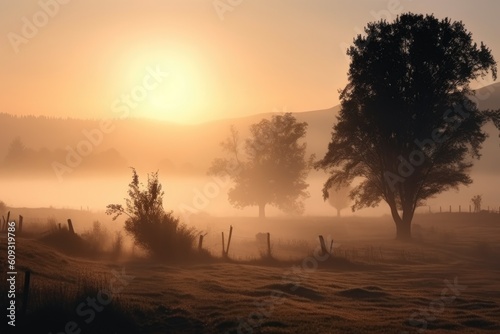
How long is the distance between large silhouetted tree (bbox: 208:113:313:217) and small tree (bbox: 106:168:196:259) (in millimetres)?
51389

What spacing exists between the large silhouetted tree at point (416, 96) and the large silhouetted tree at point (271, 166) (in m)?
35.0

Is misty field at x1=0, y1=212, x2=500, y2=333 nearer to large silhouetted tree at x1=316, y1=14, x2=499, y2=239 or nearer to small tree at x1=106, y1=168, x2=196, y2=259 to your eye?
small tree at x1=106, y1=168, x2=196, y2=259

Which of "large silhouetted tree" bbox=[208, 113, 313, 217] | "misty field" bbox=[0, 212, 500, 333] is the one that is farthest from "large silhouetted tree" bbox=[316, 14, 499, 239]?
"large silhouetted tree" bbox=[208, 113, 313, 217]

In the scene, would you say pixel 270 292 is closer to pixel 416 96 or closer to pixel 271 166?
pixel 416 96

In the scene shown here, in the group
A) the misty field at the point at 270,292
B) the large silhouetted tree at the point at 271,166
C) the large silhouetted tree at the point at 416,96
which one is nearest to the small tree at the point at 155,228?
the misty field at the point at 270,292

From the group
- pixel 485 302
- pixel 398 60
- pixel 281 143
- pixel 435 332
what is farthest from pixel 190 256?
pixel 281 143

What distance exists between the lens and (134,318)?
2114 centimetres

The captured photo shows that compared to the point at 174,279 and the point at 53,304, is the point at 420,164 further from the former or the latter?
the point at 53,304

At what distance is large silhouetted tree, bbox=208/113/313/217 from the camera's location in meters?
93.1

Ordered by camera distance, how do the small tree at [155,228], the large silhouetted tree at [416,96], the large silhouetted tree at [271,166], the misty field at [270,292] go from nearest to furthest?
the misty field at [270,292], the small tree at [155,228], the large silhouetted tree at [416,96], the large silhouetted tree at [271,166]

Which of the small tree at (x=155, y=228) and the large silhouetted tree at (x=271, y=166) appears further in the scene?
the large silhouetted tree at (x=271, y=166)

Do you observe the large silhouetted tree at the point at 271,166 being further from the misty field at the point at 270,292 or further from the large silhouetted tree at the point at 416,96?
the misty field at the point at 270,292

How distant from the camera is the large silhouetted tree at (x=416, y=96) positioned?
5534 centimetres

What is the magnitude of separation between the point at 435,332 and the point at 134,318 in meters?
9.94
